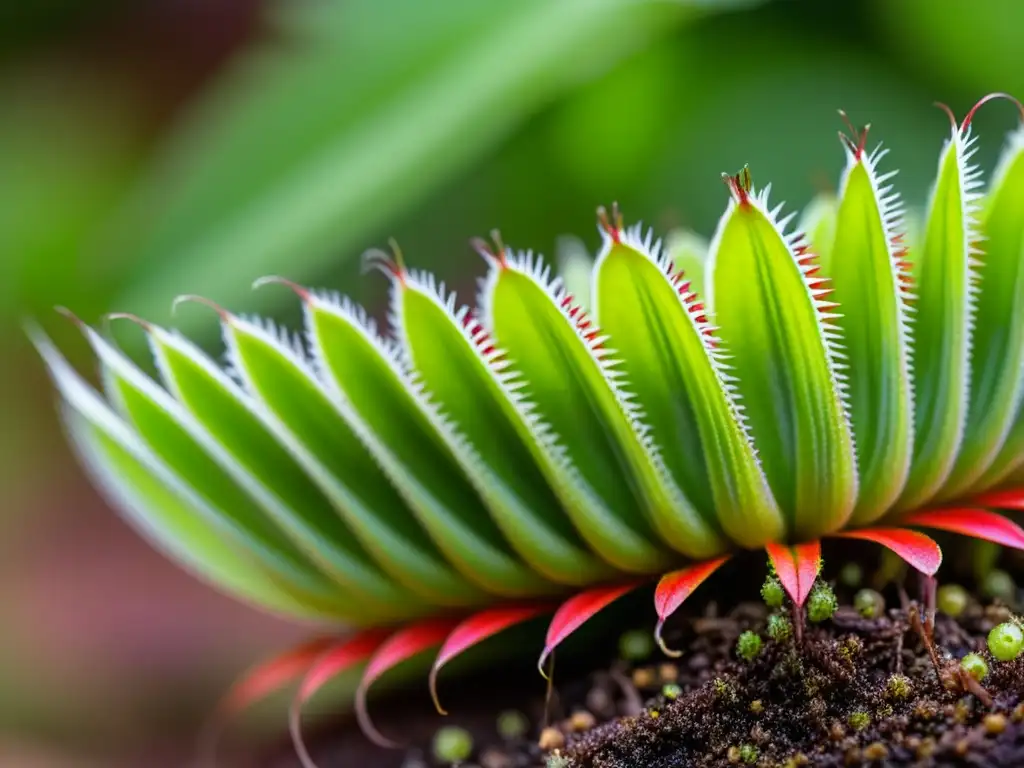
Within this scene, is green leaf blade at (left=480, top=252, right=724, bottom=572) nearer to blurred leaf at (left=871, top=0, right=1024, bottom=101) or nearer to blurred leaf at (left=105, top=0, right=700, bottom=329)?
blurred leaf at (left=105, top=0, right=700, bottom=329)

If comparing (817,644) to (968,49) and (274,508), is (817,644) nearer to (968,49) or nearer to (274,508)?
(274,508)

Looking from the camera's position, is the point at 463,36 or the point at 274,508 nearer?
the point at 274,508

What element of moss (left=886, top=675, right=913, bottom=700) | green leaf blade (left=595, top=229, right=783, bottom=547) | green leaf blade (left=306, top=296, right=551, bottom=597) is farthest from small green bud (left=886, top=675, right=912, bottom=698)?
green leaf blade (left=306, top=296, right=551, bottom=597)

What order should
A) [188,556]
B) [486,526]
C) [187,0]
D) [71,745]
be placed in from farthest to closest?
[187,0] < [71,745] < [188,556] < [486,526]

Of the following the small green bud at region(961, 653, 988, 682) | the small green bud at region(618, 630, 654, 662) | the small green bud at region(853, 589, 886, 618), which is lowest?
the small green bud at region(961, 653, 988, 682)

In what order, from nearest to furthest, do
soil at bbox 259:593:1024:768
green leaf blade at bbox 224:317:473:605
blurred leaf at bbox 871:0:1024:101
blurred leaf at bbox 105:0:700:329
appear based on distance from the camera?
soil at bbox 259:593:1024:768, green leaf blade at bbox 224:317:473:605, blurred leaf at bbox 105:0:700:329, blurred leaf at bbox 871:0:1024:101

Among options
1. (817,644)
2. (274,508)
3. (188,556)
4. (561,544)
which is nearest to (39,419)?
(188,556)
